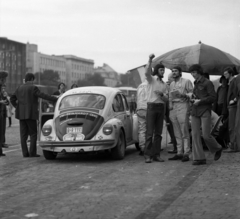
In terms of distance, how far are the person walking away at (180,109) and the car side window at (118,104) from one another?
1475 millimetres

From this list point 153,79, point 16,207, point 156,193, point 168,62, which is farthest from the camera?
point 168,62

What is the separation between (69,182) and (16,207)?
2.01 m

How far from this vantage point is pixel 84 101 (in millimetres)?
12242

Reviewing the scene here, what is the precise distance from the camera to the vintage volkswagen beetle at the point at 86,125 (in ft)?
37.2

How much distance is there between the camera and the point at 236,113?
42.4ft

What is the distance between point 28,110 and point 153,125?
9.75ft

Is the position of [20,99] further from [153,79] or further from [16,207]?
[16,207]

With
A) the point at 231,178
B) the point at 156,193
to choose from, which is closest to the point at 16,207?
the point at 156,193

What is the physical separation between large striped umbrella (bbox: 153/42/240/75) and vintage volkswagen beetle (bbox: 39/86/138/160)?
2.06 meters

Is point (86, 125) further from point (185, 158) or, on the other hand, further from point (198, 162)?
point (198, 162)

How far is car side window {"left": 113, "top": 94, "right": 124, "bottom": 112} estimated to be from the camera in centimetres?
1260

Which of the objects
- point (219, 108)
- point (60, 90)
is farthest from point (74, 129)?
point (60, 90)

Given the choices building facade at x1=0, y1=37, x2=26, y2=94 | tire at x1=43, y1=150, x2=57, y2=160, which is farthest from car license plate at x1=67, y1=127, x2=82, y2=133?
building facade at x1=0, y1=37, x2=26, y2=94

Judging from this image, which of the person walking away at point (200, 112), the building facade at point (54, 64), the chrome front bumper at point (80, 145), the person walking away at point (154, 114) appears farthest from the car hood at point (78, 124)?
the building facade at point (54, 64)
